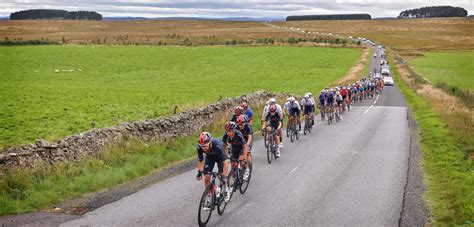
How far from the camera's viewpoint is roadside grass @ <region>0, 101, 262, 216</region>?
13008 mm

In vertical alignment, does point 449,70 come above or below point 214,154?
below

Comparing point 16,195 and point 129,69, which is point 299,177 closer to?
point 16,195

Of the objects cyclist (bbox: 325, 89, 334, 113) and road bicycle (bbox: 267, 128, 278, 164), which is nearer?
road bicycle (bbox: 267, 128, 278, 164)

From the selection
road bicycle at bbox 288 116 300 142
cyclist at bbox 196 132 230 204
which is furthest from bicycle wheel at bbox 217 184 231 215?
road bicycle at bbox 288 116 300 142

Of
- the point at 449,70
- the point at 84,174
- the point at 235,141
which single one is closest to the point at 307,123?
the point at 235,141

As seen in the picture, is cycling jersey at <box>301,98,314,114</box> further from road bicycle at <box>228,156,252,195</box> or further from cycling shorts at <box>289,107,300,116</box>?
road bicycle at <box>228,156,252,195</box>

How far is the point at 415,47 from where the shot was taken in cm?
14088

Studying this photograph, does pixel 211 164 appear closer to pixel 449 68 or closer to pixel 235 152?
pixel 235 152

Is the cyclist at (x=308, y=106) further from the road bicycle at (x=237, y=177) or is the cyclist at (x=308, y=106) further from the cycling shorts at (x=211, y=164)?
the cycling shorts at (x=211, y=164)

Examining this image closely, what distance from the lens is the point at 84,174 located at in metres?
15.4

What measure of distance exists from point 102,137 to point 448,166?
40.8ft

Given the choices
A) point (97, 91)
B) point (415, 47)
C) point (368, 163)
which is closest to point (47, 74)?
point (97, 91)

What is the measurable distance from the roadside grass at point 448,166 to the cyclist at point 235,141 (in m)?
4.96

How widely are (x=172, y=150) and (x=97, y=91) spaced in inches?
1068
